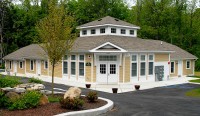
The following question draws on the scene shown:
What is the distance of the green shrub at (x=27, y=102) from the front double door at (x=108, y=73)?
16098 mm

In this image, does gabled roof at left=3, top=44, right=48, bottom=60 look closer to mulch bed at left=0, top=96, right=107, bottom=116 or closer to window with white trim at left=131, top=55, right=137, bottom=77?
window with white trim at left=131, top=55, right=137, bottom=77

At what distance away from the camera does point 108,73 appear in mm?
31109

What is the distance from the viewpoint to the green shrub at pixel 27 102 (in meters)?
14.9

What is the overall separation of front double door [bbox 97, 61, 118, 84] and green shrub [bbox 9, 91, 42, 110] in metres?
16.1

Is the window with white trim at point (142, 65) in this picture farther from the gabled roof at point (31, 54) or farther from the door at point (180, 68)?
the gabled roof at point (31, 54)

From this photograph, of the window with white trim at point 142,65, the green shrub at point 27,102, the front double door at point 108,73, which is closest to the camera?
the green shrub at point 27,102

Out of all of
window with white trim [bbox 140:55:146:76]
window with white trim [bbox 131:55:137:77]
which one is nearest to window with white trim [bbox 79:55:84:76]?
window with white trim [bbox 131:55:137:77]

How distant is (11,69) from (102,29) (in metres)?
19.3

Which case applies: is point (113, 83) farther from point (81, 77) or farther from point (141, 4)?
point (141, 4)

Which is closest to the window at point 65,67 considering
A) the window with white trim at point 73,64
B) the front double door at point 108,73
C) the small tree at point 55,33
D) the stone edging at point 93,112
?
the window with white trim at point 73,64

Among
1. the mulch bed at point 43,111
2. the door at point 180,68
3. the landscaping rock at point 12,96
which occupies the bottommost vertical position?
the mulch bed at point 43,111

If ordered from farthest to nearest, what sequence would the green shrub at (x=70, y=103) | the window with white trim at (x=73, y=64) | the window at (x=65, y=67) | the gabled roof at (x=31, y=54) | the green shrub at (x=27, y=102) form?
1. the gabled roof at (x=31, y=54)
2. the window at (x=65, y=67)
3. the window with white trim at (x=73, y=64)
4. the green shrub at (x=70, y=103)
5. the green shrub at (x=27, y=102)

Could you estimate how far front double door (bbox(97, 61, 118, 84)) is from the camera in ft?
102

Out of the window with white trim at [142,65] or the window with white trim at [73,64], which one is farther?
the window with white trim at [73,64]
